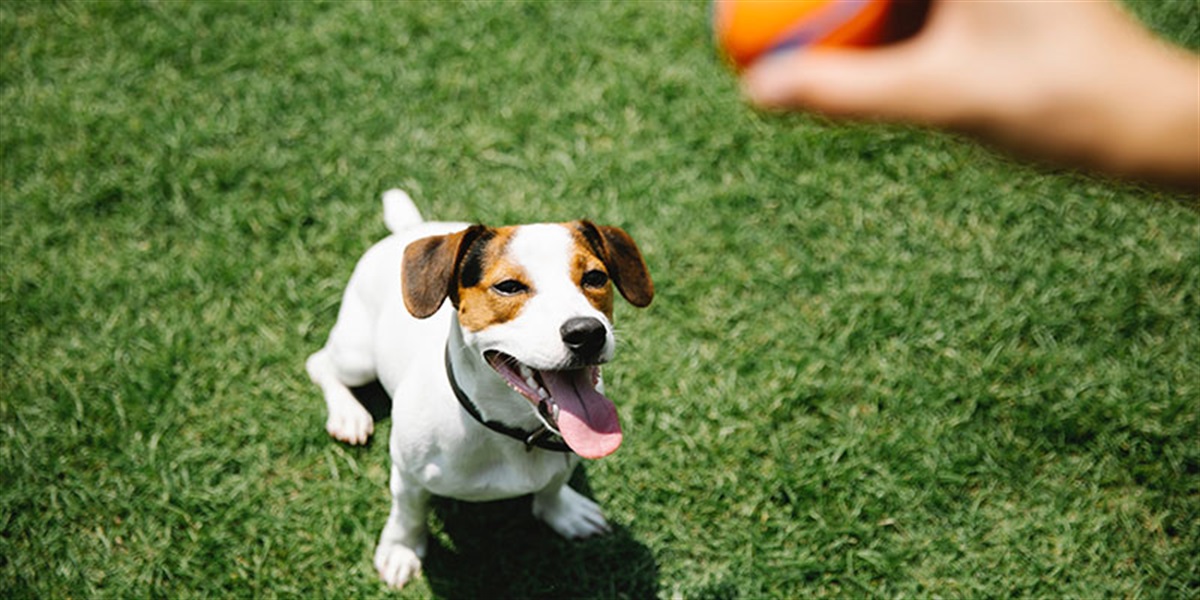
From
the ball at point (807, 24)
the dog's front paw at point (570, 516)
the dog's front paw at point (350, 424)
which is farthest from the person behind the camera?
the dog's front paw at point (350, 424)

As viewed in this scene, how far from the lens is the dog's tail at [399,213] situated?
14.8 ft

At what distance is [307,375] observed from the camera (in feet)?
15.6

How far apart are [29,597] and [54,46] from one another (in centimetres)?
354

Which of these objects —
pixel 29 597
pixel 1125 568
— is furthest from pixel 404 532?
pixel 1125 568

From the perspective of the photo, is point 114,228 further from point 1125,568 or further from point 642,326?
point 1125,568

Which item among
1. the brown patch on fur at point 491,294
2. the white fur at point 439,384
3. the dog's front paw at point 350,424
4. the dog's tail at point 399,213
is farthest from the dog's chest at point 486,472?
the dog's tail at point 399,213

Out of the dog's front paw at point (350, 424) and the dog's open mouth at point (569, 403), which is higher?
the dog's open mouth at point (569, 403)

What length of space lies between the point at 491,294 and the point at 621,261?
552 mm

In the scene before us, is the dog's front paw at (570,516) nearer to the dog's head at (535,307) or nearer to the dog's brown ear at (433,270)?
the dog's head at (535,307)

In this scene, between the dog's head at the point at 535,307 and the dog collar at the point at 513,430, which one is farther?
the dog collar at the point at 513,430

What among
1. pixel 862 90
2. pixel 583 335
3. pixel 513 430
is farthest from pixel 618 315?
pixel 862 90

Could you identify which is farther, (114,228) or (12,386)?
(114,228)

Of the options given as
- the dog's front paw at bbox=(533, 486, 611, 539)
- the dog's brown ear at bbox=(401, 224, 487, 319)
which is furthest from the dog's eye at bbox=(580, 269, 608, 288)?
the dog's front paw at bbox=(533, 486, 611, 539)

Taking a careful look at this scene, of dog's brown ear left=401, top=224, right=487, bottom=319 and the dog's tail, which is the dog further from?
the dog's tail
